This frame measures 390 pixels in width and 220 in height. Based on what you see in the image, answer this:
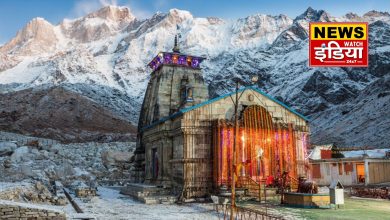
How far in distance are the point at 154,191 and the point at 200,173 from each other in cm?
345

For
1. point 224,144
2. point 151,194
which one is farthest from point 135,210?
point 224,144

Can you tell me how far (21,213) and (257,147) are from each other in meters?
14.7

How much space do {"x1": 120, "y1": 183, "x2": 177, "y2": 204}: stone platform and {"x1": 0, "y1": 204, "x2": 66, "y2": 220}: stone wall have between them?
29.6 feet

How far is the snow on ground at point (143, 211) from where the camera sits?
16500mm

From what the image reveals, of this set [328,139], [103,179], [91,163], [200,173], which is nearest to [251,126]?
[200,173]

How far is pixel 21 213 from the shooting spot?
13.1m

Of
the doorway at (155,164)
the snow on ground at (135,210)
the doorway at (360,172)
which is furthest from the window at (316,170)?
the snow on ground at (135,210)

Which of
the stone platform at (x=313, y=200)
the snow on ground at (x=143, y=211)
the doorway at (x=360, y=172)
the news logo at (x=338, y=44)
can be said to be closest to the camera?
the snow on ground at (x=143, y=211)

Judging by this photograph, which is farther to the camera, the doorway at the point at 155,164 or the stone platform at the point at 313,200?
the doorway at the point at 155,164

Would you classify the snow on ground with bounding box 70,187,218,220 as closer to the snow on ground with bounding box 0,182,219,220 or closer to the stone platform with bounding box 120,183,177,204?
the snow on ground with bounding box 0,182,219,220

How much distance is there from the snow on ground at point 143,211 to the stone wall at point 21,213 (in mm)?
2347

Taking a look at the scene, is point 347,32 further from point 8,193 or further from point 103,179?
point 103,179

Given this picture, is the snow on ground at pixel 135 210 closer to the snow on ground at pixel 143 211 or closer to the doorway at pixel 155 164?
the snow on ground at pixel 143 211

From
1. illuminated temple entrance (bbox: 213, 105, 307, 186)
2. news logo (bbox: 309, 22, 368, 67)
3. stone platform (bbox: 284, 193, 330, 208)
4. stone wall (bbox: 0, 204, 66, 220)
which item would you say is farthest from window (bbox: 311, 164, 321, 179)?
stone wall (bbox: 0, 204, 66, 220)
